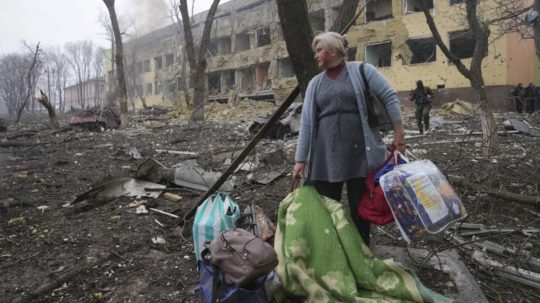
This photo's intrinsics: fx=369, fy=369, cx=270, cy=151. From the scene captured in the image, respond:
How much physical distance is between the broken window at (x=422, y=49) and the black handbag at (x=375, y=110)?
22.0m

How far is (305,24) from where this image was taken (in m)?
3.35

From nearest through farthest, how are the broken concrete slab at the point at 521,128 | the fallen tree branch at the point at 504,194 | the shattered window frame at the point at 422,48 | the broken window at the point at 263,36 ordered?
the fallen tree branch at the point at 504,194 < the broken concrete slab at the point at 521,128 < the shattered window frame at the point at 422,48 < the broken window at the point at 263,36

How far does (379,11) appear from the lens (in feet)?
80.5

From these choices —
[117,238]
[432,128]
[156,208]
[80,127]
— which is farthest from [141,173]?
[80,127]

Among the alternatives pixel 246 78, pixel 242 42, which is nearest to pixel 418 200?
pixel 246 78

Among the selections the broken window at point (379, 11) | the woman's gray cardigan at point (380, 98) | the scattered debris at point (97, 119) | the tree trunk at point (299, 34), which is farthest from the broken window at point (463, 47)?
the woman's gray cardigan at point (380, 98)

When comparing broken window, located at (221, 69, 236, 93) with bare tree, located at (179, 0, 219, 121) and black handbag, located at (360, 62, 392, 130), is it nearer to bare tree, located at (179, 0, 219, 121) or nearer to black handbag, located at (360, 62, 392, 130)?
bare tree, located at (179, 0, 219, 121)

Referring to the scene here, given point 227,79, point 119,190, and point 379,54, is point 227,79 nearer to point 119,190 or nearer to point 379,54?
point 379,54

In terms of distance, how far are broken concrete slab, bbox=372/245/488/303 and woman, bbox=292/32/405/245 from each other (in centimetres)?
49

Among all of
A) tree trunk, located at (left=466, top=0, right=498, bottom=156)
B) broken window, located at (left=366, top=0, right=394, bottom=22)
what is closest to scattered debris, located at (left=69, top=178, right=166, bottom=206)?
tree trunk, located at (left=466, top=0, right=498, bottom=156)

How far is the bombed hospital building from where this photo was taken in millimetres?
18625

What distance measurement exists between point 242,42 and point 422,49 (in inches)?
666

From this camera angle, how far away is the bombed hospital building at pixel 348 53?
18625 millimetres

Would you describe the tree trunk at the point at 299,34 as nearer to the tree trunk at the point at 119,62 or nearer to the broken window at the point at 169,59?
the tree trunk at the point at 119,62
